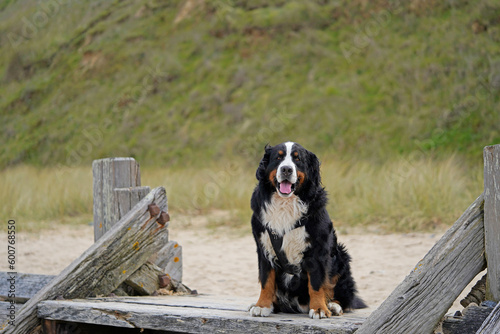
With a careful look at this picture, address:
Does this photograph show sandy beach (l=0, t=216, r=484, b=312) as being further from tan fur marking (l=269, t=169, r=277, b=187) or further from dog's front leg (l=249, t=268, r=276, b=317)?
tan fur marking (l=269, t=169, r=277, b=187)

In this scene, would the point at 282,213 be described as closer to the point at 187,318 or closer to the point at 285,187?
the point at 285,187

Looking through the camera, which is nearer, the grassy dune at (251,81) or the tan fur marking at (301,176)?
the tan fur marking at (301,176)

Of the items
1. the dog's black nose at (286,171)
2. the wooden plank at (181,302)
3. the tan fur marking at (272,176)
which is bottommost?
the wooden plank at (181,302)

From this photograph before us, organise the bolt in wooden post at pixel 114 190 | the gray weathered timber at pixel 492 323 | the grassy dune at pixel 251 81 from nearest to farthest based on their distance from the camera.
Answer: the gray weathered timber at pixel 492 323 → the bolt in wooden post at pixel 114 190 → the grassy dune at pixel 251 81

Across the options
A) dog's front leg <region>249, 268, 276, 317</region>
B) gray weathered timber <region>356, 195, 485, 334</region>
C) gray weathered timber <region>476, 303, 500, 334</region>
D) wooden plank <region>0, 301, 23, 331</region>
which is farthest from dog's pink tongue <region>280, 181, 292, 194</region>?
wooden plank <region>0, 301, 23, 331</region>

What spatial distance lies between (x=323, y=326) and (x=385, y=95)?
1901cm

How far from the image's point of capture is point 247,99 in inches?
939

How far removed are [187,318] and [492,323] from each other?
1485 mm

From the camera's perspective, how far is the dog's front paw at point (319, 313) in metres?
2.74

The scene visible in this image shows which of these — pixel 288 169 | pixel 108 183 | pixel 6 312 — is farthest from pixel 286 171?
pixel 6 312

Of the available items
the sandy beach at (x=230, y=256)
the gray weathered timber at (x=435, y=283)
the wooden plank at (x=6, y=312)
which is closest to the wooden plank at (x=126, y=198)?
the wooden plank at (x=6, y=312)

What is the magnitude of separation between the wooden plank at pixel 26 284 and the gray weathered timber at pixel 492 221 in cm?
277

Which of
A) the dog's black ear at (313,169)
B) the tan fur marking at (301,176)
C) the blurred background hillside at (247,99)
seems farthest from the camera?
the blurred background hillside at (247,99)

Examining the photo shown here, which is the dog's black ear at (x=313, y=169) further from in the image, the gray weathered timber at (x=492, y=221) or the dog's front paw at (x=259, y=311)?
the gray weathered timber at (x=492, y=221)
